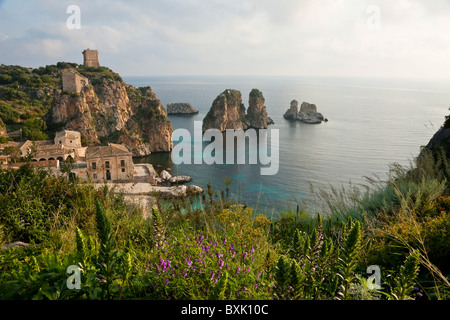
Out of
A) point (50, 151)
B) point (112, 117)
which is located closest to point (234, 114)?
point (112, 117)

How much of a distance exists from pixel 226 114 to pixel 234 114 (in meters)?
4.16

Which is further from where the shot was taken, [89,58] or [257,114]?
[257,114]

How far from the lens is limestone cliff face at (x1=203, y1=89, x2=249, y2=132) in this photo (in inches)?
3553

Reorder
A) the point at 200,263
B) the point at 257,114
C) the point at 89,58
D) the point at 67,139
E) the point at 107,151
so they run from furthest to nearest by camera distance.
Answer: the point at 257,114 → the point at 89,58 → the point at 67,139 → the point at 107,151 → the point at 200,263

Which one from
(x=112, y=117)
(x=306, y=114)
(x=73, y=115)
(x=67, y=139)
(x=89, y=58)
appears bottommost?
(x=67, y=139)

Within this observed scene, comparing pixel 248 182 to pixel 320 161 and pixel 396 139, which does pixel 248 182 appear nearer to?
pixel 320 161

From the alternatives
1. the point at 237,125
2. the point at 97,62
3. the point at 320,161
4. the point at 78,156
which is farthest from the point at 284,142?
the point at 97,62

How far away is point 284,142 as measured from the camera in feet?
228

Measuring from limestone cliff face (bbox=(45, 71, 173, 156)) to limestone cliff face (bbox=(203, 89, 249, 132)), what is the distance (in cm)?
2360

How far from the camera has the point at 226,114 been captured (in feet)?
300

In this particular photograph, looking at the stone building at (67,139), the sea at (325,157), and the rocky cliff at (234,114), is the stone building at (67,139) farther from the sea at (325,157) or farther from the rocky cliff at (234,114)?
the rocky cliff at (234,114)

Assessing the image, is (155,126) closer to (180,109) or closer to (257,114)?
(257,114)

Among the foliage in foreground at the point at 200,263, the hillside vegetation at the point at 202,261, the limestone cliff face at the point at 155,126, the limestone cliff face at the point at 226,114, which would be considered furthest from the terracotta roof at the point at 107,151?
the limestone cliff face at the point at 226,114
